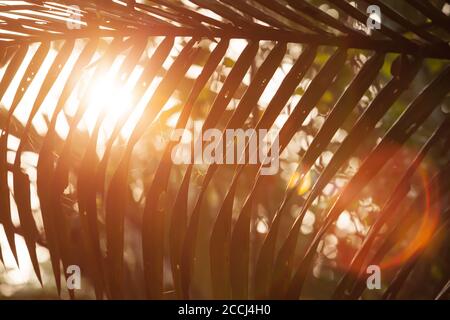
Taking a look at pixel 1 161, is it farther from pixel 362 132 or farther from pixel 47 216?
pixel 362 132

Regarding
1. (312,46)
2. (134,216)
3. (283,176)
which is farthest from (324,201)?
(312,46)

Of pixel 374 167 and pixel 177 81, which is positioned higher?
pixel 177 81

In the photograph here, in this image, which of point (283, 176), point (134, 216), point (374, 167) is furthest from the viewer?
point (283, 176)

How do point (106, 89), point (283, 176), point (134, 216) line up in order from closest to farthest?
point (106, 89)
point (134, 216)
point (283, 176)

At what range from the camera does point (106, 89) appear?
2.24ft

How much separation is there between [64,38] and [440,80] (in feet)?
1.57

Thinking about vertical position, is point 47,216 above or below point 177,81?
below

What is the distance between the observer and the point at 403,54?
0.61 meters

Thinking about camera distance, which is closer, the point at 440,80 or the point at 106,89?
the point at 440,80

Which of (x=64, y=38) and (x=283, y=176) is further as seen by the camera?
(x=283, y=176)

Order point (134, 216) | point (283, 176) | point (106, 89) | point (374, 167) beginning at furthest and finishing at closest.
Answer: point (283, 176)
point (134, 216)
point (106, 89)
point (374, 167)

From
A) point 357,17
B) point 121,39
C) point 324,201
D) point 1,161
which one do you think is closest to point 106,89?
point 121,39

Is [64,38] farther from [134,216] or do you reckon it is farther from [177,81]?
[134,216]

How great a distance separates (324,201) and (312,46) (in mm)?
2207
